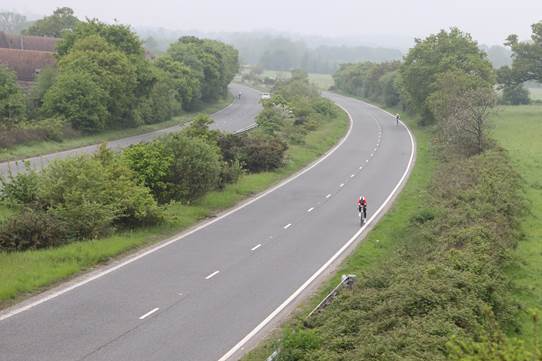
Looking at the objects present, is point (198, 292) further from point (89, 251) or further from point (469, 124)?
point (469, 124)

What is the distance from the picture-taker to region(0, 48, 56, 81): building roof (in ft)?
235

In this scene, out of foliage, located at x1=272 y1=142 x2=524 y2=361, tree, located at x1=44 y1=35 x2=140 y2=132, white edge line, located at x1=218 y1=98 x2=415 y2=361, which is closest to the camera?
foliage, located at x1=272 y1=142 x2=524 y2=361

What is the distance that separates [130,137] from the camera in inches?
2127

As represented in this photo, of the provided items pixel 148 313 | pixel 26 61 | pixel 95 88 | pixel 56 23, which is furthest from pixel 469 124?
pixel 56 23

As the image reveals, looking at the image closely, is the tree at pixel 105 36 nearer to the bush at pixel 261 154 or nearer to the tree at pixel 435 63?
the bush at pixel 261 154

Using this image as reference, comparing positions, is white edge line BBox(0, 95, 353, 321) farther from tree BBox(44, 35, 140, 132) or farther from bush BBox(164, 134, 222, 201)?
tree BBox(44, 35, 140, 132)

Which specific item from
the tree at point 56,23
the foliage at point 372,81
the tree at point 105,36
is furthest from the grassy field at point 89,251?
the tree at point 56,23

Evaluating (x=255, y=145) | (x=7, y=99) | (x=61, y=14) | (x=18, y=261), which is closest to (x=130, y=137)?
(x=7, y=99)

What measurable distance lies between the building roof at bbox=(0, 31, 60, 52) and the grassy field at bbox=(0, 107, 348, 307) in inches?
2588

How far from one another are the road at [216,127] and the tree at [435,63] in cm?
1716

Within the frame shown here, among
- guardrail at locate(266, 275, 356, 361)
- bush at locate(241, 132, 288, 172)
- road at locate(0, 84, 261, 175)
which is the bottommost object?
road at locate(0, 84, 261, 175)

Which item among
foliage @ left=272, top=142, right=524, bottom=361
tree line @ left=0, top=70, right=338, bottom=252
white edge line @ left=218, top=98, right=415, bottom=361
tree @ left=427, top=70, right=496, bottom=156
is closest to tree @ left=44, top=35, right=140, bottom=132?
tree line @ left=0, top=70, right=338, bottom=252

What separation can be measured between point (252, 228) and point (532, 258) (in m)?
10.6

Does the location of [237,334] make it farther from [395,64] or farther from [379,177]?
[395,64]
